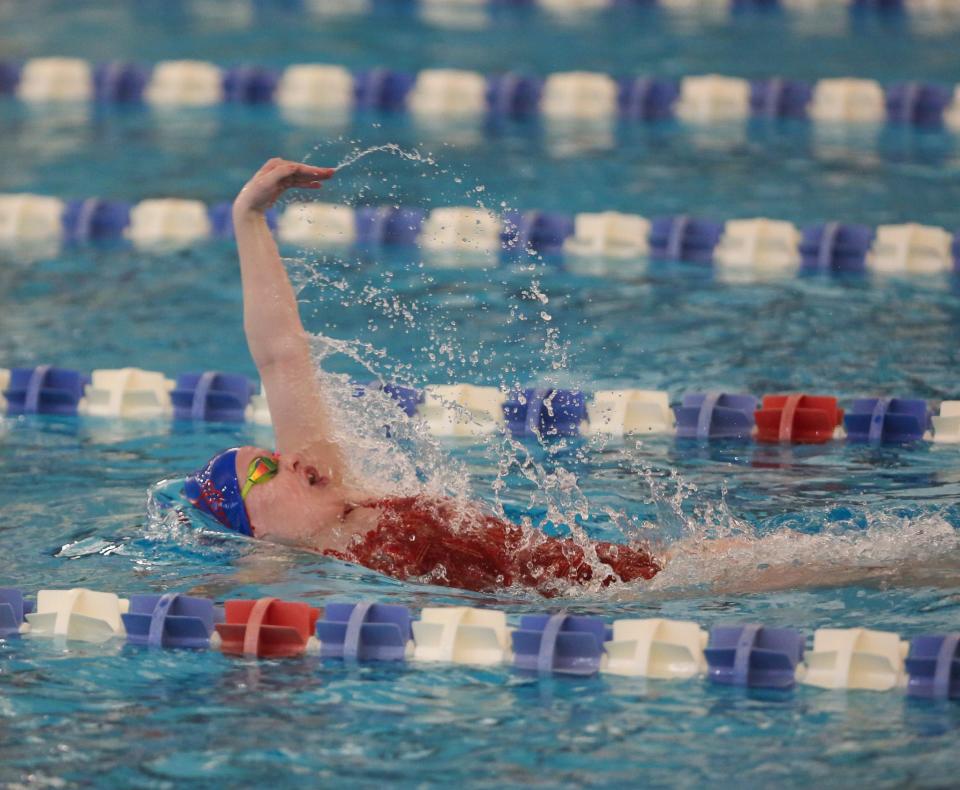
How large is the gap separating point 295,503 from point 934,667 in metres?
1.36

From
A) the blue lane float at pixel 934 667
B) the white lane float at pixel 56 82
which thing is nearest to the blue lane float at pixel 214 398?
the blue lane float at pixel 934 667

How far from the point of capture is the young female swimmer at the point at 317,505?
11.5ft

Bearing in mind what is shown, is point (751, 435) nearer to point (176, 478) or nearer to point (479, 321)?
point (479, 321)

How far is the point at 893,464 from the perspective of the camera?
14.0 ft

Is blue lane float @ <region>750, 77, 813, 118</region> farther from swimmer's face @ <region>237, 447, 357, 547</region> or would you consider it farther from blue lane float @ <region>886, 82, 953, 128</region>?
swimmer's face @ <region>237, 447, 357, 547</region>

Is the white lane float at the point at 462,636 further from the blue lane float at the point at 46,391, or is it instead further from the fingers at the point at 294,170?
the blue lane float at the point at 46,391

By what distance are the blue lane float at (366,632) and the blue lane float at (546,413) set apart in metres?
1.34

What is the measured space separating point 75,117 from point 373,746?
5.57 metres

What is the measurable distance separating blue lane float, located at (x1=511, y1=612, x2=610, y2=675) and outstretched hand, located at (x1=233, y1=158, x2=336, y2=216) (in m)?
1.07

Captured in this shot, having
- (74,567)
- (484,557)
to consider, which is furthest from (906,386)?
(74,567)

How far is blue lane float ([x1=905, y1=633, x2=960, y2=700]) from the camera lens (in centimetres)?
296

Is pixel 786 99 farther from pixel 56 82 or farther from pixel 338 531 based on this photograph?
pixel 338 531

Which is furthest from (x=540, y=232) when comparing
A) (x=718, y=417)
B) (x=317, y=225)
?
(x=718, y=417)

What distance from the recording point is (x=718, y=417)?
4543mm
